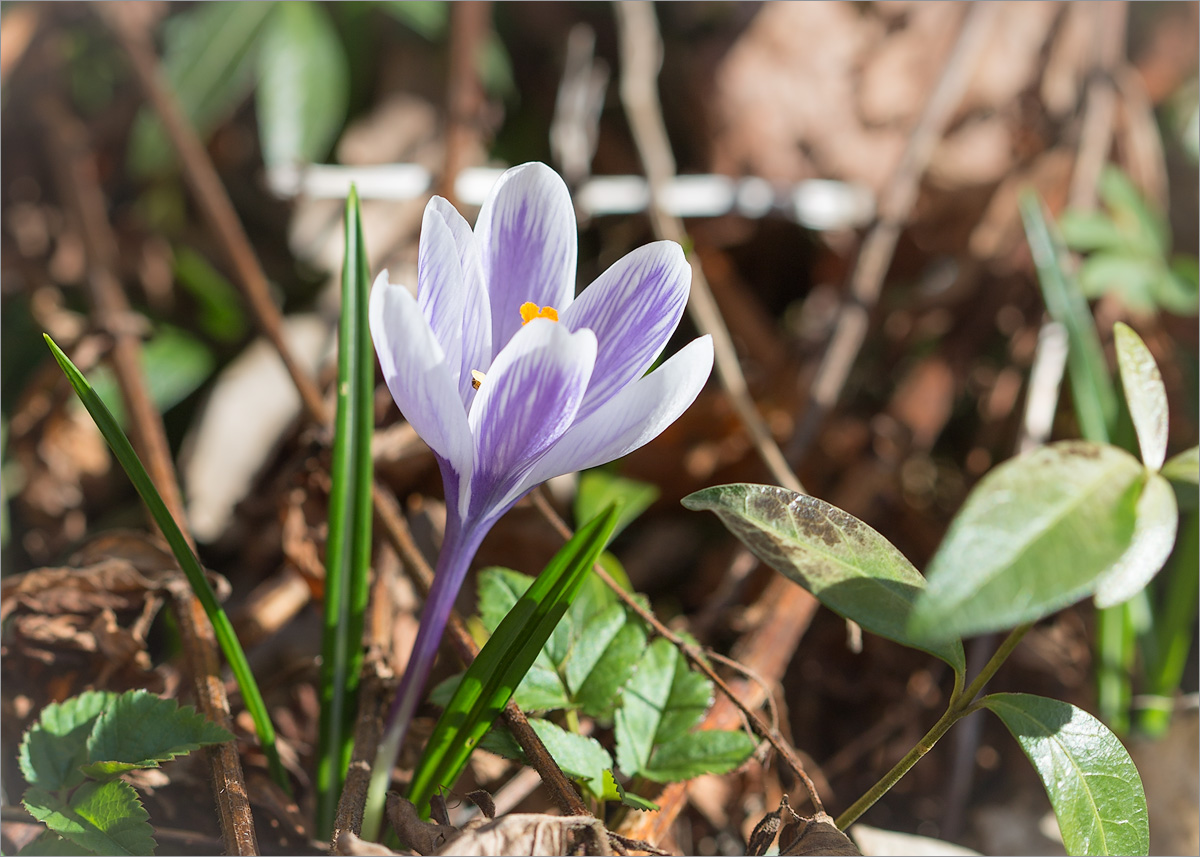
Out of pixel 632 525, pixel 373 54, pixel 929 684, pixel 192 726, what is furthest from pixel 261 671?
pixel 373 54

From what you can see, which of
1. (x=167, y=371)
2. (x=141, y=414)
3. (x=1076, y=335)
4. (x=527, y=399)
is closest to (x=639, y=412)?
(x=527, y=399)

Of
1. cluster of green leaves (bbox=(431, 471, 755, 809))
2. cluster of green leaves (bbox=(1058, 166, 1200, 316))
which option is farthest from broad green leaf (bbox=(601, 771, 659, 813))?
cluster of green leaves (bbox=(1058, 166, 1200, 316))

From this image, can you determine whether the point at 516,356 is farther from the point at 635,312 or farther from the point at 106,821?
the point at 106,821

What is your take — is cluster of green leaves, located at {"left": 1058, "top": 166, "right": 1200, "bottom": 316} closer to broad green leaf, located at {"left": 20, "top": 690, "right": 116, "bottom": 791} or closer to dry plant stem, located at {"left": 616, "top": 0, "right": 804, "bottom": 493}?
dry plant stem, located at {"left": 616, "top": 0, "right": 804, "bottom": 493}

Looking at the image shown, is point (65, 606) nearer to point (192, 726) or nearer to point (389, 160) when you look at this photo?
point (192, 726)

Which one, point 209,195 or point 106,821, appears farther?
point 209,195

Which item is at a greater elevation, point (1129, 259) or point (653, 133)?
point (653, 133)
